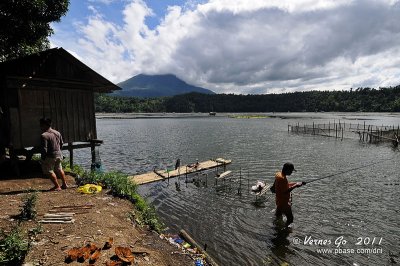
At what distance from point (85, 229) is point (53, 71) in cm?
903

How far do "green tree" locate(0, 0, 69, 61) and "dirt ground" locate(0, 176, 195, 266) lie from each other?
24.0ft

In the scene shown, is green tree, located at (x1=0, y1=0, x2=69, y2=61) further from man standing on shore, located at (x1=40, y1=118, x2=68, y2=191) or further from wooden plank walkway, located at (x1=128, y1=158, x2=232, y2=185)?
wooden plank walkway, located at (x1=128, y1=158, x2=232, y2=185)

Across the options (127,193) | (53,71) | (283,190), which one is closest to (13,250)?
(127,193)

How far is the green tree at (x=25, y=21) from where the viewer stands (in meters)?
12.6

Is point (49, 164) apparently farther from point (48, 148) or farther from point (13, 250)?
point (13, 250)

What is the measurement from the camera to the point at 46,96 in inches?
544

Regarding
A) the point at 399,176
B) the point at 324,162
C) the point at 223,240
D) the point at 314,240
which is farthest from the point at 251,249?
the point at 324,162

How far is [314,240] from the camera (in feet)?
39.0

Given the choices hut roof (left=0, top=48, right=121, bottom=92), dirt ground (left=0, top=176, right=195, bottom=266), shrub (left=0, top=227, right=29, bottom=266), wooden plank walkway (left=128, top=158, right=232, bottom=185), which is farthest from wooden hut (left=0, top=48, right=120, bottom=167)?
shrub (left=0, top=227, right=29, bottom=266)

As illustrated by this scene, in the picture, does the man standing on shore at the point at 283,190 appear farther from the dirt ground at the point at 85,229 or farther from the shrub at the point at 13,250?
the shrub at the point at 13,250

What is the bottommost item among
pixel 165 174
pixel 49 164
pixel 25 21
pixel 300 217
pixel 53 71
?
pixel 300 217

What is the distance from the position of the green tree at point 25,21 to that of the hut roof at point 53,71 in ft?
6.15

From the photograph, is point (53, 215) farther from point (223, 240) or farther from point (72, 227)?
point (223, 240)

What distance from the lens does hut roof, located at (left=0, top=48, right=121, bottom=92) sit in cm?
1245
